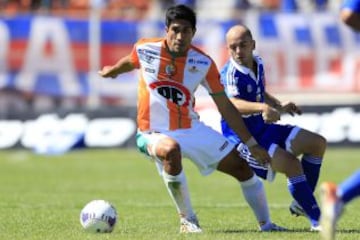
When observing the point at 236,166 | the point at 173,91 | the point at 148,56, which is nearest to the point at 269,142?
the point at 236,166

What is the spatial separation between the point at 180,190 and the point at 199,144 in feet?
1.55

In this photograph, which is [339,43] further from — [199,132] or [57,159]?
[199,132]

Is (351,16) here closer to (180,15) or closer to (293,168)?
(180,15)

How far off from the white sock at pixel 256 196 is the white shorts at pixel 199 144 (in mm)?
438

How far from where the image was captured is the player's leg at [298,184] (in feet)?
34.2

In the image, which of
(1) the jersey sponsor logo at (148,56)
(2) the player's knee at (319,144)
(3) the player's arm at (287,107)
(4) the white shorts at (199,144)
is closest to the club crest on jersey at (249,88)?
(3) the player's arm at (287,107)

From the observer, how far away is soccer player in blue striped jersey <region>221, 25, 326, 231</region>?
1045 centimetres

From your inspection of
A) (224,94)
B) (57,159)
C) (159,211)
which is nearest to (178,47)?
(224,94)

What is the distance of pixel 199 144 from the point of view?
1021 cm

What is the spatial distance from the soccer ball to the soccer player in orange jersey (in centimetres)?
60

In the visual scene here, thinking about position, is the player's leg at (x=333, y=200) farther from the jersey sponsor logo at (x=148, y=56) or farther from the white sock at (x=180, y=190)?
the jersey sponsor logo at (x=148, y=56)

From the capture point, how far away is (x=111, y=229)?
1027cm

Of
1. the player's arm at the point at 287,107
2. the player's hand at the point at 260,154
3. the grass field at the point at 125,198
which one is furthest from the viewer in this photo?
the player's arm at the point at 287,107

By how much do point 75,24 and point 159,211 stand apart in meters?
12.4
